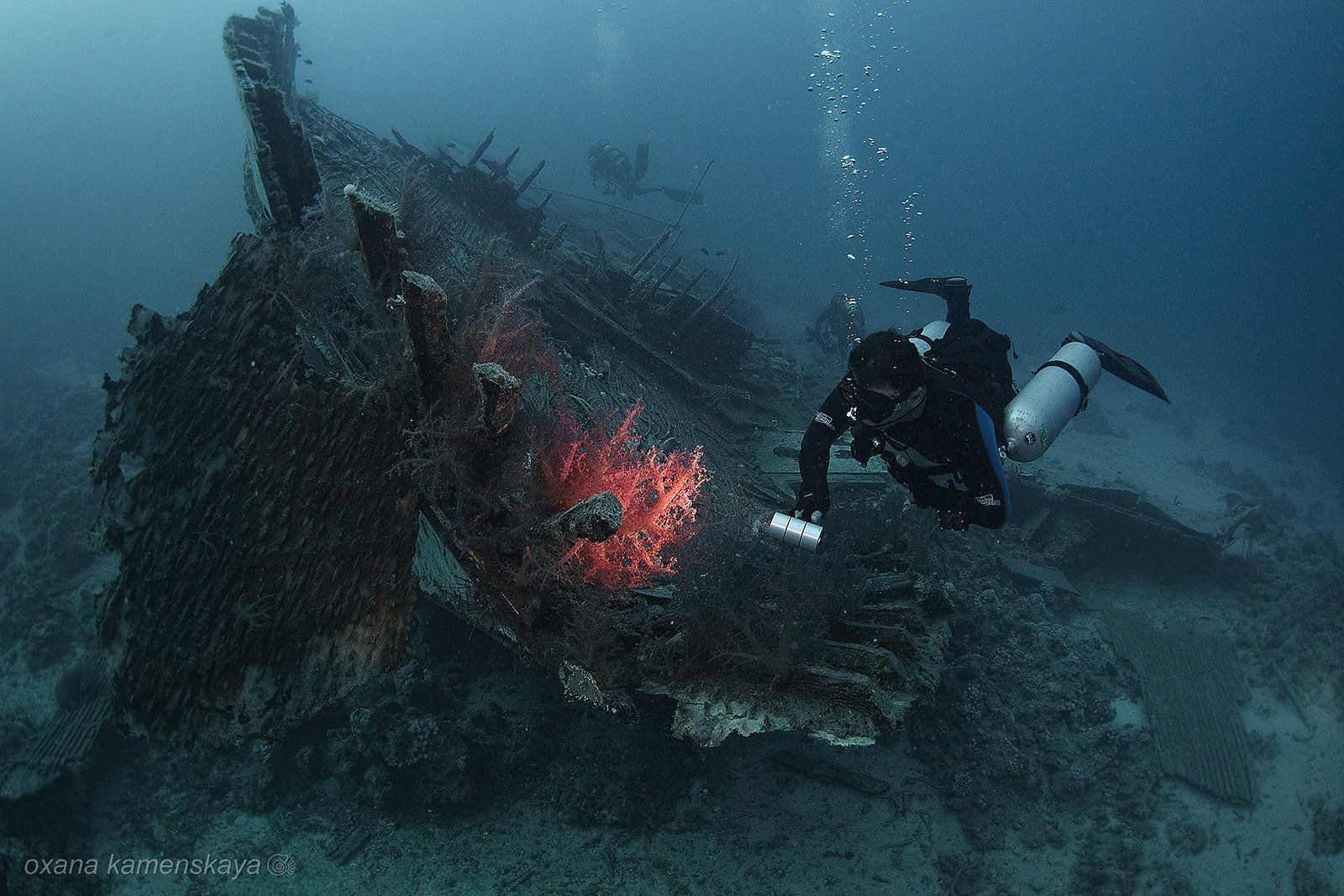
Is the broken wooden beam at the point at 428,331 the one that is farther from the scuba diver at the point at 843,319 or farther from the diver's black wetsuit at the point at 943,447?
the scuba diver at the point at 843,319

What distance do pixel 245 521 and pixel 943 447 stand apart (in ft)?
13.5

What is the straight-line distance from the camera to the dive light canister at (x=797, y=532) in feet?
11.8

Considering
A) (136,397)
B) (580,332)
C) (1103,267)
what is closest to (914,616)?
(136,397)

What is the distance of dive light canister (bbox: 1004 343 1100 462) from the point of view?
4184 millimetres

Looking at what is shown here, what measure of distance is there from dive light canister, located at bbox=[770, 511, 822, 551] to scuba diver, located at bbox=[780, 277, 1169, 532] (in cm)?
3

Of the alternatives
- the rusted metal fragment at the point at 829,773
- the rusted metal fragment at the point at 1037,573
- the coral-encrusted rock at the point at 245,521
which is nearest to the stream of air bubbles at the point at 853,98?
the rusted metal fragment at the point at 1037,573

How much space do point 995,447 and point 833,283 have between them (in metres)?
44.7

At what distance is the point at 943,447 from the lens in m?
3.74

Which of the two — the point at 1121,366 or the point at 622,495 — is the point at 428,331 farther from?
the point at 1121,366

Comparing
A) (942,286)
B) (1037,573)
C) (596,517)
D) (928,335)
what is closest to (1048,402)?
(928,335)

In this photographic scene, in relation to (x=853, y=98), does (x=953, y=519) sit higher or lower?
lower
